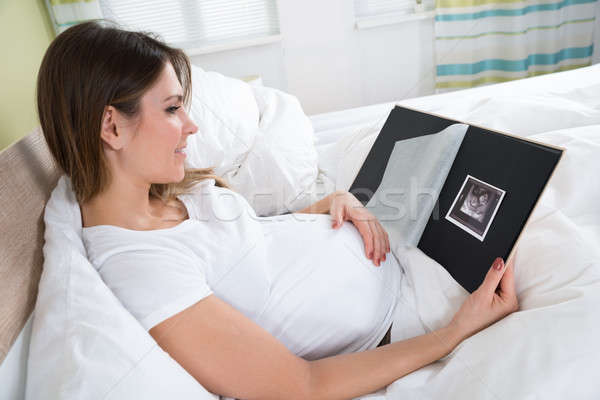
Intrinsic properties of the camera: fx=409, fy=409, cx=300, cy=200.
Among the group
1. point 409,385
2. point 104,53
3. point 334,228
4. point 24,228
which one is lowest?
point 409,385

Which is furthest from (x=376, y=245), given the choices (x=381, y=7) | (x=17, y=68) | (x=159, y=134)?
(x=381, y=7)

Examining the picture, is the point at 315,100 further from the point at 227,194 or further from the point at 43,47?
the point at 227,194

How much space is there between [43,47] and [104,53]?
4.56ft

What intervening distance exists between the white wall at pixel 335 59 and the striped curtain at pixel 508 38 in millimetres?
149

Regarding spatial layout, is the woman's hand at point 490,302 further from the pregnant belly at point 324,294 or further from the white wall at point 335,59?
the white wall at point 335,59

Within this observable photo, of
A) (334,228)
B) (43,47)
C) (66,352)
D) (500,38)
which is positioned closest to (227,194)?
(334,228)

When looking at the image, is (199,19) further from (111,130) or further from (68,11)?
(111,130)

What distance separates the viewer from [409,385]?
60 centimetres

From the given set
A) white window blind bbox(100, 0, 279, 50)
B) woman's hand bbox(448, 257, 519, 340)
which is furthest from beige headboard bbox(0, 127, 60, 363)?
white window blind bbox(100, 0, 279, 50)

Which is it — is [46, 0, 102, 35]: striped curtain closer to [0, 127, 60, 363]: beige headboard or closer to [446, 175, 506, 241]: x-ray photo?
[0, 127, 60, 363]: beige headboard

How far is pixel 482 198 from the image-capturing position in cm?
70

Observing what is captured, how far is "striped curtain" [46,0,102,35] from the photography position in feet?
6.62

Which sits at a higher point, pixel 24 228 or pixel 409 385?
pixel 24 228

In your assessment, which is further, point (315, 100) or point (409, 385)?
point (315, 100)
